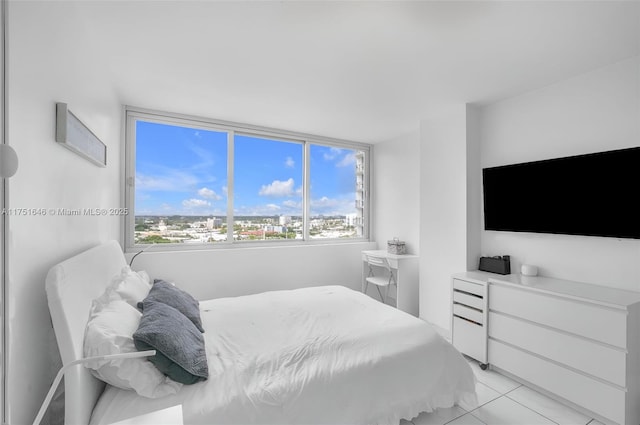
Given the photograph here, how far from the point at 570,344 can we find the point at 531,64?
6.78 ft

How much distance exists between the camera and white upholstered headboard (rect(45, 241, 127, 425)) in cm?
111

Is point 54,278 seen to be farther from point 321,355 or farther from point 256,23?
point 256,23

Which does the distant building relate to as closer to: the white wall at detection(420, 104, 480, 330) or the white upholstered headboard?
the white wall at detection(420, 104, 480, 330)

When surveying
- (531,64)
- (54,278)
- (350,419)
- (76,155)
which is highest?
(531,64)

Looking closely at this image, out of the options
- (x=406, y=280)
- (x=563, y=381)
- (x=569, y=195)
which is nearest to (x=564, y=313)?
(x=563, y=381)

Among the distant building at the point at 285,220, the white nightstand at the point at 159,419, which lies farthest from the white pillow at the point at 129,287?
the distant building at the point at 285,220

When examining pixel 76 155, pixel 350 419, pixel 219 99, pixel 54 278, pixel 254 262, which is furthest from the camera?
pixel 254 262

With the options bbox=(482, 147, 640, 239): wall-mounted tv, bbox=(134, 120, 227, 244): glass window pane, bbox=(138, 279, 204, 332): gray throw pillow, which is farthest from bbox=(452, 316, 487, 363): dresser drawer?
bbox=(134, 120, 227, 244): glass window pane

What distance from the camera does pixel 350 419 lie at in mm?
1582

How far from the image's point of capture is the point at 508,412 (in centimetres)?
210

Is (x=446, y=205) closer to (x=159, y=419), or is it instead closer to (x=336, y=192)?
(x=336, y=192)

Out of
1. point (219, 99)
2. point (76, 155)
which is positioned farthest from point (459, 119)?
point (76, 155)

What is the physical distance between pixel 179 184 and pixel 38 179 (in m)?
2.44

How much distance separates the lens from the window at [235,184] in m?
3.42
